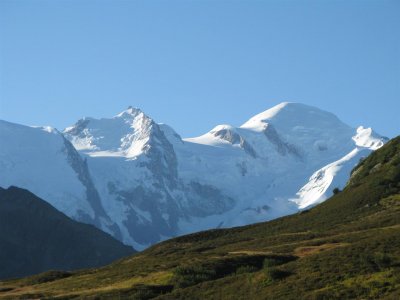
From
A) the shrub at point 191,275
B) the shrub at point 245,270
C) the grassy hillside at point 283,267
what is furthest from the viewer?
the shrub at point 245,270

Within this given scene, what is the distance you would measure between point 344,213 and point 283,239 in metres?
22.7

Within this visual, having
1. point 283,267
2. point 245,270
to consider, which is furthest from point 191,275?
point 283,267

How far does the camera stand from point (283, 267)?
69562mm

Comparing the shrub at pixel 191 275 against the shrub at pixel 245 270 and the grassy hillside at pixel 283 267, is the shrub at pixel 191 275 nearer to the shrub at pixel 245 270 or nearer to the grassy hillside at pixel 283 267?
the grassy hillside at pixel 283 267

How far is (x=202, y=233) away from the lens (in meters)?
136

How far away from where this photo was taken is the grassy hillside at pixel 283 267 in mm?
61625

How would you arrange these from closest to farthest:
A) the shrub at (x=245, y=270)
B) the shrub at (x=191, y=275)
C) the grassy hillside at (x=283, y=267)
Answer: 1. the grassy hillside at (x=283, y=267)
2. the shrub at (x=191, y=275)
3. the shrub at (x=245, y=270)

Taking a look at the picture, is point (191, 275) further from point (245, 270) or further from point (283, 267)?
point (283, 267)

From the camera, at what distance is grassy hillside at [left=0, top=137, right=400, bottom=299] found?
61625 millimetres

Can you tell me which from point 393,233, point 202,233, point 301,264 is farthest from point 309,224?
point 301,264

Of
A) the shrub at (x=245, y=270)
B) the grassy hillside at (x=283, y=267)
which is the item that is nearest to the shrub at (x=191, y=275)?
the grassy hillside at (x=283, y=267)

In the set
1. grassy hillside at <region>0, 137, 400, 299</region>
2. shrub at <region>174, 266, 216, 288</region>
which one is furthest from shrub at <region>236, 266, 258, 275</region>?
shrub at <region>174, 266, 216, 288</region>

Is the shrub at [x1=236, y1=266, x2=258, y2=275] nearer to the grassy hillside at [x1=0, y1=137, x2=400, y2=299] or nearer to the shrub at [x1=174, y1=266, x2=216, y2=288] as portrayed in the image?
the grassy hillside at [x1=0, y1=137, x2=400, y2=299]

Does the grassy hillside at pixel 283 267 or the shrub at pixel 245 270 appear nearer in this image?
the grassy hillside at pixel 283 267
